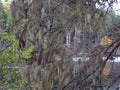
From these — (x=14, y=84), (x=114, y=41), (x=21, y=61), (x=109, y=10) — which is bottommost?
(x=14, y=84)

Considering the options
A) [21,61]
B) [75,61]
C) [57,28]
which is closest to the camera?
[75,61]

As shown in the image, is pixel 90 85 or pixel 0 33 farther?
pixel 0 33

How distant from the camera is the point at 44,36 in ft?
12.0

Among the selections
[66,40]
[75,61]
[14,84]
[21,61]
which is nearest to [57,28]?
[66,40]

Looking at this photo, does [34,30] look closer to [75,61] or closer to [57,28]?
[57,28]

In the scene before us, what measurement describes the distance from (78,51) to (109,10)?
678mm

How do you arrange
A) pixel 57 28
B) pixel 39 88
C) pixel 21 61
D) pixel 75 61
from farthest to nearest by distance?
pixel 21 61 → pixel 57 28 → pixel 75 61 → pixel 39 88

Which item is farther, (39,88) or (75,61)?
(75,61)

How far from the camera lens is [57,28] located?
382 cm

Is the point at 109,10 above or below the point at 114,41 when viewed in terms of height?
above

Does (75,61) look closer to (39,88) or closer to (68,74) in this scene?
(68,74)

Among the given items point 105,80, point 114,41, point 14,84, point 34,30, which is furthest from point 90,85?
point 14,84

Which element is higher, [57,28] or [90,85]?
[57,28]

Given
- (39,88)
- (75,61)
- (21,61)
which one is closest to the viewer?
(39,88)
